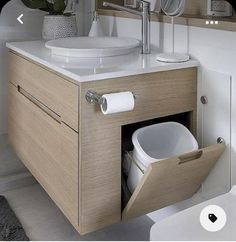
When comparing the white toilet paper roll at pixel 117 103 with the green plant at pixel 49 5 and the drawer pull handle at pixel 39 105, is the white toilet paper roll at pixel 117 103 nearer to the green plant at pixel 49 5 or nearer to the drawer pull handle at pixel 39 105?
the drawer pull handle at pixel 39 105

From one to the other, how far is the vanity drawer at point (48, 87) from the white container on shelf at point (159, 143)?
26cm

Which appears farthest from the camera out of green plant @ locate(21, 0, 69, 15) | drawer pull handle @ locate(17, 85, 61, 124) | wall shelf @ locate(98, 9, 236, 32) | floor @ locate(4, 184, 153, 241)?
green plant @ locate(21, 0, 69, 15)

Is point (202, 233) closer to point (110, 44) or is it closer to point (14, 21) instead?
point (110, 44)

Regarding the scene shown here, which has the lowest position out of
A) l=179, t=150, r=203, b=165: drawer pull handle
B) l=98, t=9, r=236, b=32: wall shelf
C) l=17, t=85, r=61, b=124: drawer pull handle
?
l=179, t=150, r=203, b=165: drawer pull handle

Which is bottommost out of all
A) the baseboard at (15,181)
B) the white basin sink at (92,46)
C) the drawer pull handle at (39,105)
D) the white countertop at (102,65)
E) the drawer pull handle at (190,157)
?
the baseboard at (15,181)

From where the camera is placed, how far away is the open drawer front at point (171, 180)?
4.42 feet

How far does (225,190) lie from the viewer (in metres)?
1.53

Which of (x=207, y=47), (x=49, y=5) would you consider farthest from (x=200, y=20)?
(x=49, y=5)

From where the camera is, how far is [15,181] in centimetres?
228

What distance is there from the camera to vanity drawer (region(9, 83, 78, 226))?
4.80 ft

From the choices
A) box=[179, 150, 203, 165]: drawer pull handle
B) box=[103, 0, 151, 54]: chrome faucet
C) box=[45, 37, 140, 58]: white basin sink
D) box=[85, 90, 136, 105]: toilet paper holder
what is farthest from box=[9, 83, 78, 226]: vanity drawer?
box=[103, 0, 151, 54]: chrome faucet

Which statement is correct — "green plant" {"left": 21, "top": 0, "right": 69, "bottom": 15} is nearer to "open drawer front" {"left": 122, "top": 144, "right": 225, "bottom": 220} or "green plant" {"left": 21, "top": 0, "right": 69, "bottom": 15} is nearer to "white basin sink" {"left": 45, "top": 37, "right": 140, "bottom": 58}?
"white basin sink" {"left": 45, "top": 37, "right": 140, "bottom": 58}

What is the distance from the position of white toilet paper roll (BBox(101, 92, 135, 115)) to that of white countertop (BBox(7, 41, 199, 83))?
3.3 inches

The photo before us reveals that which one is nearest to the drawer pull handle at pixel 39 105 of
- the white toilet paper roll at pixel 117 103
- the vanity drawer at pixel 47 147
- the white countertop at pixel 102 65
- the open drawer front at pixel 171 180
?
the vanity drawer at pixel 47 147
